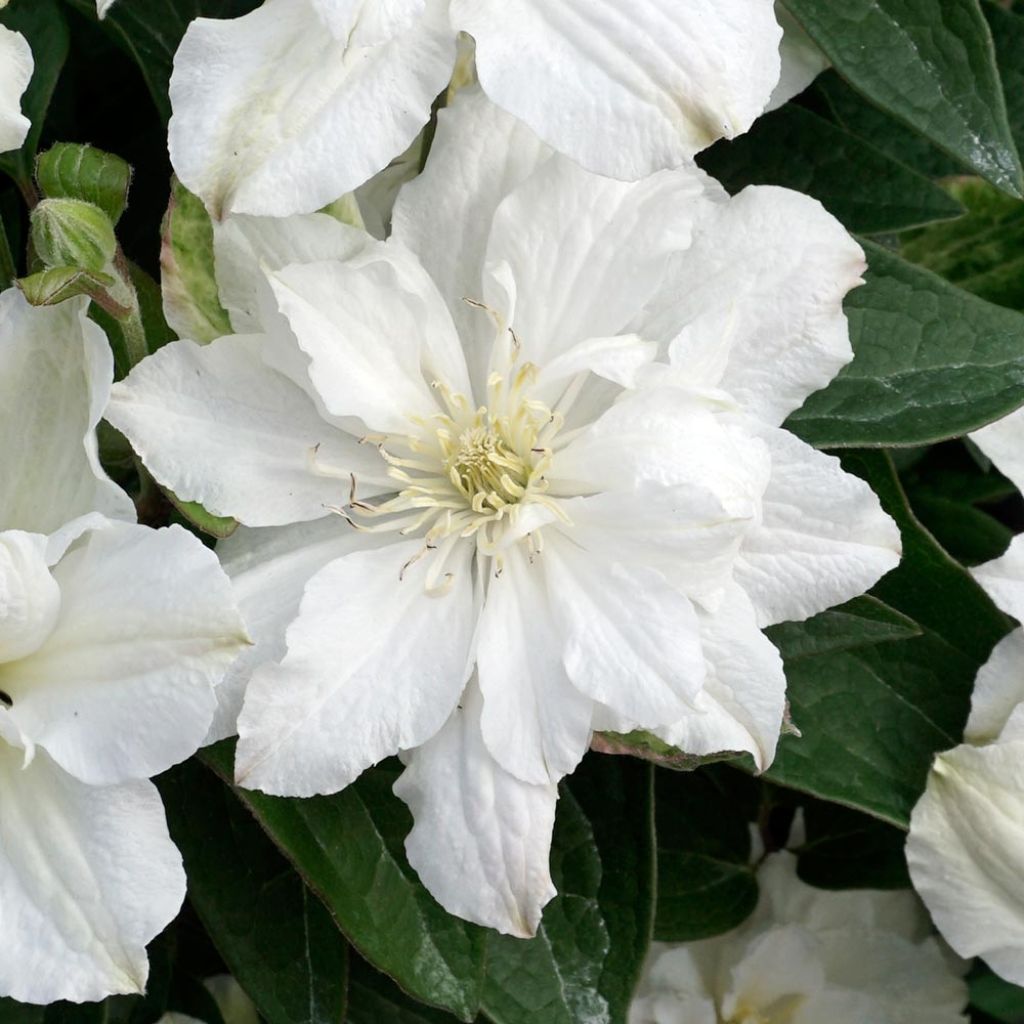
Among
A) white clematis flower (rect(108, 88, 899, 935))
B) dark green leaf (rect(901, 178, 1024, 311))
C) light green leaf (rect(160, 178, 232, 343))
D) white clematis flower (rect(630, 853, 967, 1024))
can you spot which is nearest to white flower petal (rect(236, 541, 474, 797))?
white clematis flower (rect(108, 88, 899, 935))

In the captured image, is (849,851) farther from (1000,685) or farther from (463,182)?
(463,182)

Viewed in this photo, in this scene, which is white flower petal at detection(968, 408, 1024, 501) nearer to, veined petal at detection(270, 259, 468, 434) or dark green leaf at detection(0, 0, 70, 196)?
veined petal at detection(270, 259, 468, 434)

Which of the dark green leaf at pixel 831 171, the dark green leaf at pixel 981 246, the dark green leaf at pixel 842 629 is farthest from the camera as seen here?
the dark green leaf at pixel 981 246

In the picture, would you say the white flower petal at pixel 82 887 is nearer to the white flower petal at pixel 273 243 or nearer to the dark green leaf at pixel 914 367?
the white flower petal at pixel 273 243

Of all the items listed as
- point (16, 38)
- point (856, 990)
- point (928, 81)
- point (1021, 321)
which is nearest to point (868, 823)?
point (856, 990)

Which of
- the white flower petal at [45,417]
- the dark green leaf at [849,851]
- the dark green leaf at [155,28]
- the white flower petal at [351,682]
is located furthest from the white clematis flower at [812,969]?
the dark green leaf at [155,28]

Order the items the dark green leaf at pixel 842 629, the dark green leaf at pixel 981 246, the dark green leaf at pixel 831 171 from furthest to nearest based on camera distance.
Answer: the dark green leaf at pixel 981 246 → the dark green leaf at pixel 831 171 → the dark green leaf at pixel 842 629

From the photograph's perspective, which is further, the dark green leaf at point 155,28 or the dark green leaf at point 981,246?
the dark green leaf at point 981,246

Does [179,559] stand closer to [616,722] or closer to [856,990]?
[616,722]
